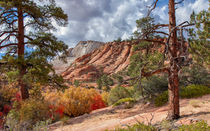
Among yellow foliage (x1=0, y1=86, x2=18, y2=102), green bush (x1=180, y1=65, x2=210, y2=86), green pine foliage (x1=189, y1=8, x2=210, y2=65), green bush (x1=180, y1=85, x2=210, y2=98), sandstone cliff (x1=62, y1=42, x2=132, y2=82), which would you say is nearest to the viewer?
green pine foliage (x1=189, y1=8, x2=210, y2=65)

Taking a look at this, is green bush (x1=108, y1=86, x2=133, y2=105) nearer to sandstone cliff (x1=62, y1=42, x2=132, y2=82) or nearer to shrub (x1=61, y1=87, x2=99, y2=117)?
shrub (x1=61, y1=87, x2=99, y2=117)

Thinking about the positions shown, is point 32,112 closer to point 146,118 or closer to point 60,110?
point 60,110

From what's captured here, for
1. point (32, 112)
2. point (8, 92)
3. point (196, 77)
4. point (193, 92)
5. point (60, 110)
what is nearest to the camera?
point (32, 112)

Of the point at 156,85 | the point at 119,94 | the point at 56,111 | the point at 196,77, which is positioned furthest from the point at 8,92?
the point at 196,77

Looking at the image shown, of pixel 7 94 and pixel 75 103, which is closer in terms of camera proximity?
pixel 75 103

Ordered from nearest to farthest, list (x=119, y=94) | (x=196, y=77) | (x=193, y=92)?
(x=193, y=92) → (x=196, y=77) → (x=119, y=94)

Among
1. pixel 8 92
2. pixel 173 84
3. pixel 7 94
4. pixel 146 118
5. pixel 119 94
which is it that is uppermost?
pixel 173 84

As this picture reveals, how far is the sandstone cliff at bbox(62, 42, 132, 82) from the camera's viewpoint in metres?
56.5

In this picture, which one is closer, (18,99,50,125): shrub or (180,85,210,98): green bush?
(18,99,50,125): shrub

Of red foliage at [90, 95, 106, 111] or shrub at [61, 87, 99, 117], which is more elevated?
shrub at [61, 87, 99, 117]

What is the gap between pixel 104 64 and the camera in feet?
210

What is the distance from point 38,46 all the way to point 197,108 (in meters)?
8.21

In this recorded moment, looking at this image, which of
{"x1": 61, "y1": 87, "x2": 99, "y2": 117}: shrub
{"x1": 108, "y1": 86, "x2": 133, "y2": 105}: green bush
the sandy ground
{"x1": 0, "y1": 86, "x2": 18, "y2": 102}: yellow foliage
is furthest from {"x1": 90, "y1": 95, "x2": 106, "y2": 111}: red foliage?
{"x1": 0, "y1": 86, "x2": 18, "y2": 102}: yellow foliage

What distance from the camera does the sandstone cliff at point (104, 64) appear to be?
56478 mm
